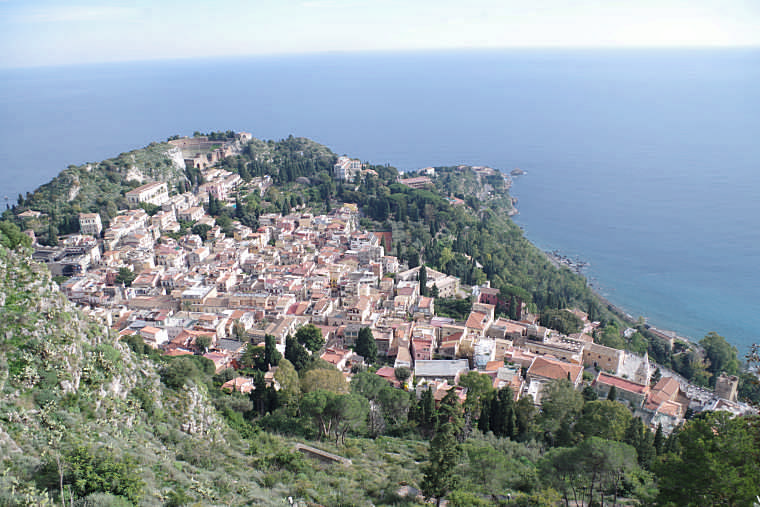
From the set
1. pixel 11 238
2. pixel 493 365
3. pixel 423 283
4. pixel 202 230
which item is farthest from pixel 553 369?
pixel 202 230

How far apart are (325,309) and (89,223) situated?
62.3 feet

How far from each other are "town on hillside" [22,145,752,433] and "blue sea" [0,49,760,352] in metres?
16.1

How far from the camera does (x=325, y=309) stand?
2747 cm

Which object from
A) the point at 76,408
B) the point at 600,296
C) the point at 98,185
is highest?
the point at 98,185

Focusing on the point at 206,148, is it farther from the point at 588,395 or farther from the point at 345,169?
the point at 588,395

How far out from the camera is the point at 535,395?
2133cm

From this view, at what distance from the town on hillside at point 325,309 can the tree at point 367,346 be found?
0.15 metres

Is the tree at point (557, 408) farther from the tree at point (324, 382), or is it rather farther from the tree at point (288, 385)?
the tree at point (288, 385)

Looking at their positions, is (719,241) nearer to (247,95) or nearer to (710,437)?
(710,437)

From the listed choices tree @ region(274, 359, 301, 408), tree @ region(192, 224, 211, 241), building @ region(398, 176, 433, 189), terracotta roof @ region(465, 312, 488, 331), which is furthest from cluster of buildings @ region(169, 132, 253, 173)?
tree @ region(274, 359, 301, 408)

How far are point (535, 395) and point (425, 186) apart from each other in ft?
121

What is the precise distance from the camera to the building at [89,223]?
35000 mm

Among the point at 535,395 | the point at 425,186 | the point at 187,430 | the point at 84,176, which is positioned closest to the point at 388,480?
the point at 187,430

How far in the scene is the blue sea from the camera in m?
47.2
